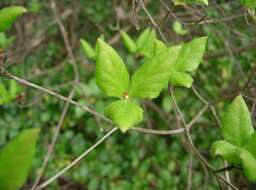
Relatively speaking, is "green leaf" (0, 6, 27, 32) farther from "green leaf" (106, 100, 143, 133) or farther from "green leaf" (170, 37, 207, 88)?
"green leaf" (170, 37, 207, 88)

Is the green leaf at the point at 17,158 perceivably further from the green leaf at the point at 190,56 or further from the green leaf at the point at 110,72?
the green leaf at the point at 190,56

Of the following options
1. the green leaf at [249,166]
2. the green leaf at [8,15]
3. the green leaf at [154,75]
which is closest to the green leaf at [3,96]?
the green leaf at [8,15]

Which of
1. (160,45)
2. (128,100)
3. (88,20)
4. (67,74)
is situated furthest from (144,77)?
(88,20)

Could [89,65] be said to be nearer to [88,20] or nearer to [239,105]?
[88,20]

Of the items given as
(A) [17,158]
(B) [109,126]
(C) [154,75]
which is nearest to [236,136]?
(C) [154,75]

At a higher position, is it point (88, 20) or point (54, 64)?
point (88, 20)

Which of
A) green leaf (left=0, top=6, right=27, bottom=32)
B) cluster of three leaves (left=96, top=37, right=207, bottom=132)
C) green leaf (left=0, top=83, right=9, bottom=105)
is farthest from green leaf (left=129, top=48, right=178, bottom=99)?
green leaf (left=0, top=83, right=9, bottom=105)
